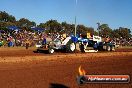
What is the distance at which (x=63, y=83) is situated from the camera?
11484 mm

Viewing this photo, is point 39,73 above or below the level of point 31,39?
below

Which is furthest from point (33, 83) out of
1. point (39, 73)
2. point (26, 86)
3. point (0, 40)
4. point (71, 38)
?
point (0, 40)

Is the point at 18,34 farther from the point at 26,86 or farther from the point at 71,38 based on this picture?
the point at 26,86

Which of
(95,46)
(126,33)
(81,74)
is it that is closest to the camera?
(81,74)

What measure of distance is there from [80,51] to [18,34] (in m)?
13.4

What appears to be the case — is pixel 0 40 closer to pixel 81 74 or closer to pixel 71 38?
pixel 71 38

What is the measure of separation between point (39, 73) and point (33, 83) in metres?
2.19

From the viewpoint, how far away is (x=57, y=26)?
232ft

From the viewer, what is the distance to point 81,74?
9.70 metres

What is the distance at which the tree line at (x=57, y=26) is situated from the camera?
58.4 m

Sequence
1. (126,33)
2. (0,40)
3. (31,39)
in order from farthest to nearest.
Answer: (126,33) → (31,39) → (0,40)

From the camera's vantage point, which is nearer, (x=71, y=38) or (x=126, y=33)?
(x=71, y=38)

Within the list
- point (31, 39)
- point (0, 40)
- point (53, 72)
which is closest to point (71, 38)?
point (0, 40)

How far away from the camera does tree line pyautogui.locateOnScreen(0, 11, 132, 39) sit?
2298 inches
